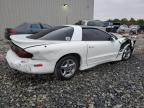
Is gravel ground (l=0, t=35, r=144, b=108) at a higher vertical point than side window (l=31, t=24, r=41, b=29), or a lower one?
lower

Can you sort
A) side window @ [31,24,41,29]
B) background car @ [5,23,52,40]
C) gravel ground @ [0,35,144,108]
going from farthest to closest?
side window @ [31,24,41,29] → background car @ [5,23,52,40] → gravel ground @ [0,35,144,108]

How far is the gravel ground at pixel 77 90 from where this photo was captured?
3717 mm

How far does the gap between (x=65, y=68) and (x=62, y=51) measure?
0.46 meters

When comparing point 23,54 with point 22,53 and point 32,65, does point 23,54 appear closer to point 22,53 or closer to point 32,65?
point 22,53

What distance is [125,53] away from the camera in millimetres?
6766

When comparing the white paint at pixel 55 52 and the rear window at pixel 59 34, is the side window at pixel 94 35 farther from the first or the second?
the rear window at pixel 59 34

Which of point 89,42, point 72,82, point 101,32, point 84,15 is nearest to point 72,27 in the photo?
point 89,42

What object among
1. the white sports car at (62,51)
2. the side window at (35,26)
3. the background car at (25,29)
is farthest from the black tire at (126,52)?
the side window at (35,26)

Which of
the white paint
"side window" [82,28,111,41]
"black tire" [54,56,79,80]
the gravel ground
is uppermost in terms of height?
"side window" [82,28,111,41]

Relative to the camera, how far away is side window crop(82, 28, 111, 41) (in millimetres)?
5282

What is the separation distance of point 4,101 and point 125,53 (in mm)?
4438

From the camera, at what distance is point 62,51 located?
4512mm

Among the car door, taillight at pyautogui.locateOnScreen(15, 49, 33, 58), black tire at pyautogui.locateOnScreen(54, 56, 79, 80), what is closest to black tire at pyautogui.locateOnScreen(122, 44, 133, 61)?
the car door

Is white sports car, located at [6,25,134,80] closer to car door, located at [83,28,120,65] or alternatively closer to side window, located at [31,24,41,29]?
car door, located at [83,28,120,65]
